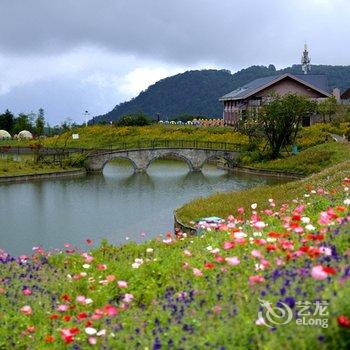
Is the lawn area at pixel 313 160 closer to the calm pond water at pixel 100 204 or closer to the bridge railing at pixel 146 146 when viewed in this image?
the calm pond water at pixel 100 204

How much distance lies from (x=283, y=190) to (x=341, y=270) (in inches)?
887

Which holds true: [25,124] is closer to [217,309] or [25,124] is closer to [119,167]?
[119,167]

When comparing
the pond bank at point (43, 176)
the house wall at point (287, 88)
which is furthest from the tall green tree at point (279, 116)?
the pond bank at point (43, 176)

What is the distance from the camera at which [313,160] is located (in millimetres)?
50031

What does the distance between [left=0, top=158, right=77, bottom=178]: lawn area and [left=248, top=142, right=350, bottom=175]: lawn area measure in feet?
65.4

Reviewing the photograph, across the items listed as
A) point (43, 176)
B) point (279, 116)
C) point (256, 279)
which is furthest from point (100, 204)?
point (256, 279)

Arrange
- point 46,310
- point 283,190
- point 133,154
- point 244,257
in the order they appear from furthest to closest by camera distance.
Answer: point 133,154
point 283,190
point 46,310
point 244,257

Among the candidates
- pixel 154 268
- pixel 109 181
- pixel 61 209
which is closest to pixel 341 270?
pixel 154 268

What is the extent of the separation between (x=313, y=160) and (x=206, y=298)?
45.2 m

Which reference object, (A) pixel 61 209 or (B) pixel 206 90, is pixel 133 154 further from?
(B) pixel 206 90

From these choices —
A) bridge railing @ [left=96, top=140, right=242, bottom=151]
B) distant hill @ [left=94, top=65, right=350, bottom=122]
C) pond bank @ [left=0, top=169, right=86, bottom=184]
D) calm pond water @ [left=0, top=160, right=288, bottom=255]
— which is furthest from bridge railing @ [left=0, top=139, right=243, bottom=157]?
distant hill @ [left=94, top=65, right=350, bottom=122]

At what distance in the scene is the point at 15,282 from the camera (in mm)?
9094

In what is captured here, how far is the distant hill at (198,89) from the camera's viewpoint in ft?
486

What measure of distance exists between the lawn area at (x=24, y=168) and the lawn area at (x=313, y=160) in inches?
785
